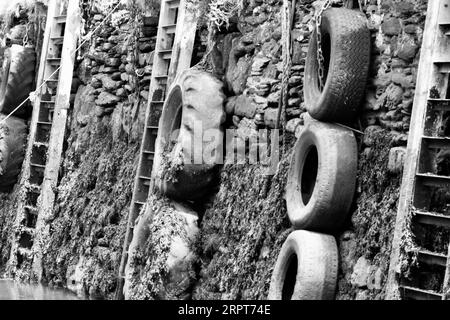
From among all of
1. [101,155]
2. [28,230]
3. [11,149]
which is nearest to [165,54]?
[101,155]

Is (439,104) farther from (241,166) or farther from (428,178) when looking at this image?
(241,166)

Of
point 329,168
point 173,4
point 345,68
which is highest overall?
point 173,4

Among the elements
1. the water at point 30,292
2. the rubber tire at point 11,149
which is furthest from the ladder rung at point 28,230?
the rubber tire at point 11,149

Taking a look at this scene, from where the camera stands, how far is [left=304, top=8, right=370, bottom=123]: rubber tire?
9.16 m

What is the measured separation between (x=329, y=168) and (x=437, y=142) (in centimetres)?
106

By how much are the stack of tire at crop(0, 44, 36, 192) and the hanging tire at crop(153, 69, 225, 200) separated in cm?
487

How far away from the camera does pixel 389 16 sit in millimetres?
9055

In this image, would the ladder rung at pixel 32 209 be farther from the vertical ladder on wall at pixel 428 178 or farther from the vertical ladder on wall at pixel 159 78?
the vertical ladder on wall at pixel 428 178

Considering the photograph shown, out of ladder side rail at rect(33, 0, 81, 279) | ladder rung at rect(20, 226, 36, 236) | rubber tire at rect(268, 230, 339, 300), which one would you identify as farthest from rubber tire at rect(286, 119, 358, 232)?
ladder rung at rect(20, 226, 36, 236)

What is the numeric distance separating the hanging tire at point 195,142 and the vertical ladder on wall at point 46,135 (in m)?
3.74

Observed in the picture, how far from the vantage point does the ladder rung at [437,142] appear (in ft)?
26.9

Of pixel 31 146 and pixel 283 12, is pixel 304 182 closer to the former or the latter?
pixel 283 12

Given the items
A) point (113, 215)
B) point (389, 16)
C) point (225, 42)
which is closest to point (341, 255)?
point (389, 16)

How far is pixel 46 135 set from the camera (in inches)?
619
